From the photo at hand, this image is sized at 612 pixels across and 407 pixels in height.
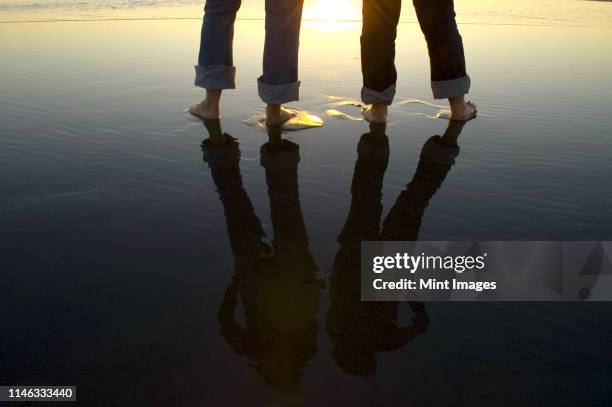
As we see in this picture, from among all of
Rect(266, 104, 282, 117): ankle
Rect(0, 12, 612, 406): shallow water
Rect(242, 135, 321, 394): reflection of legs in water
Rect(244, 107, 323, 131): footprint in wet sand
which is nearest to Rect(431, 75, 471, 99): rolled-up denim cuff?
Rect(0, 12, 612, 406): shallow water

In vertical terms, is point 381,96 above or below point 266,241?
above

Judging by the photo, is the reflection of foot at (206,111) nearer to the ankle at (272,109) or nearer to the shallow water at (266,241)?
the shallow water at (266,241)

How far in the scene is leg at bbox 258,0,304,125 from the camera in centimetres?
235

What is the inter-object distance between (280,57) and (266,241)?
55.3 inches

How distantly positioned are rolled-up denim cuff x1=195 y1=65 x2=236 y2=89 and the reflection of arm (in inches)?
66.5

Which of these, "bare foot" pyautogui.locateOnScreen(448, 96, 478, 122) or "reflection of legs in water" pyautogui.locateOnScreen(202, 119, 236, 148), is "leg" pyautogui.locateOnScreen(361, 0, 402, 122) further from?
"reflection of legs in water" pyautogui.locateOnScreen(202, 119, 236, 148)

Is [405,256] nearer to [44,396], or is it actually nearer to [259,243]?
[259,243]

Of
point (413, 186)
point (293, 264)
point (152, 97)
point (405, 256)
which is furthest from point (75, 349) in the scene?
point (152, 97)

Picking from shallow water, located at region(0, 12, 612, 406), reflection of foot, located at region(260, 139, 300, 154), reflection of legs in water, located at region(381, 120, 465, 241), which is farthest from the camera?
reflection of foot, located at region(260, 139, 300, 154)

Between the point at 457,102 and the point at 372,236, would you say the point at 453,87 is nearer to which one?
the point at 457,102

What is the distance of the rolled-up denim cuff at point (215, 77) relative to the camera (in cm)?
251

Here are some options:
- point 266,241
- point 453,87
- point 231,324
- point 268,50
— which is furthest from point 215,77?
point 231,324

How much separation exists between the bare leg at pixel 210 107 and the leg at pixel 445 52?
3.89 feet

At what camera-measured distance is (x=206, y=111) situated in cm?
250
